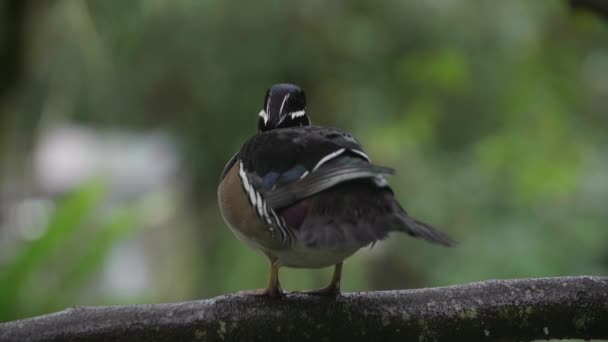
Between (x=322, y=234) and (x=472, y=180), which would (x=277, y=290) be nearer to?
(x=322, y=234)

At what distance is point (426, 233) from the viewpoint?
1574mm

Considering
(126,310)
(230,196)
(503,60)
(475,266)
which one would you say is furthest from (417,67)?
(126,310)

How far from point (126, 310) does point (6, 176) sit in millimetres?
2390

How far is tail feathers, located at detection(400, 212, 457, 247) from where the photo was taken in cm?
156

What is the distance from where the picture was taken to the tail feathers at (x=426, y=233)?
5.13ft

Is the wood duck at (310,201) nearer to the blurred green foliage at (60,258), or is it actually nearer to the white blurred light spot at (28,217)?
the blurred green foliage at (60,258)

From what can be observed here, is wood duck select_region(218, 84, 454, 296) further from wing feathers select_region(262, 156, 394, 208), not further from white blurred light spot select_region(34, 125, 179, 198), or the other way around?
white blurred light spot select_region(34, 125, 179, 198)

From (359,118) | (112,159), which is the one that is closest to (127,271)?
(112,159)

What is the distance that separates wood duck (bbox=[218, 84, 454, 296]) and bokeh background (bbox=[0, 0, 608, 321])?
2.09m

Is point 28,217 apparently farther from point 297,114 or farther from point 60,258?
point 297,114

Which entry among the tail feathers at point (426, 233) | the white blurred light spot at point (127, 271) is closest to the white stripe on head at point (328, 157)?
the tail feathers at point (426, 233)

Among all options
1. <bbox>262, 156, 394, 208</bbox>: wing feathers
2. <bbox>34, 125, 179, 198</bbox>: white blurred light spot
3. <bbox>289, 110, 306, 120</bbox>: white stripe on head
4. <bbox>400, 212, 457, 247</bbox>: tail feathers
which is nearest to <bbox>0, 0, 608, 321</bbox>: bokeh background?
<bbox>34, 125, 179, 198</bbox>: white blurred light spot

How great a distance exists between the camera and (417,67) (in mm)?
4297

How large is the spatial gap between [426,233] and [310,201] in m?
0.25
